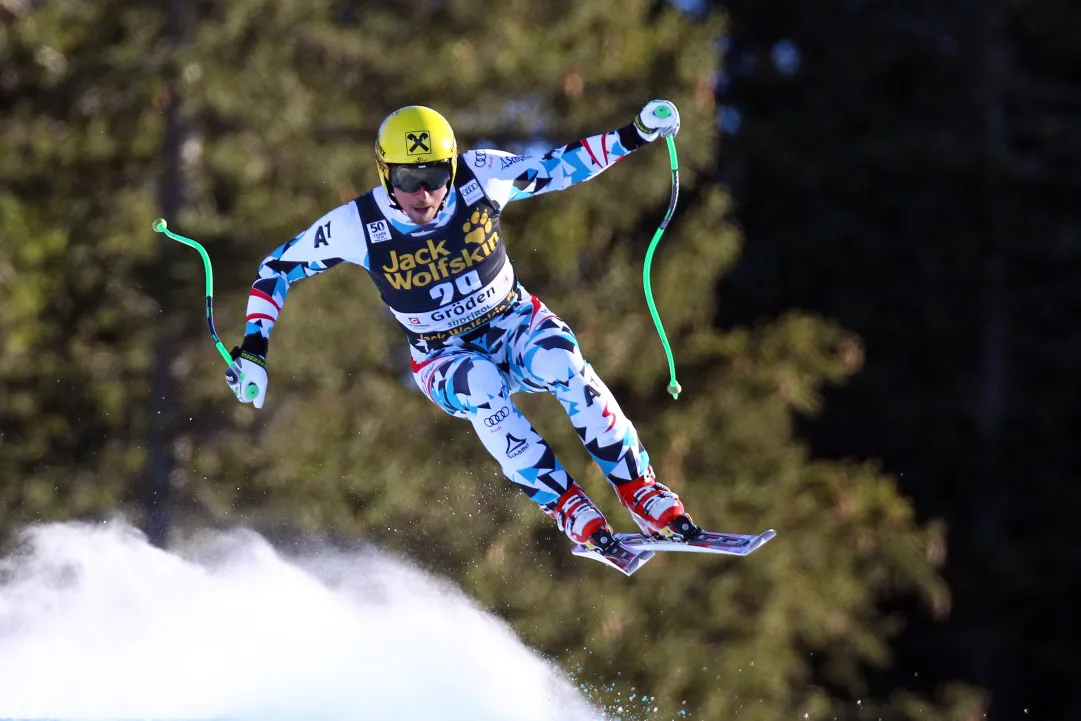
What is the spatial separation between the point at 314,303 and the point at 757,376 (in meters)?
5.29

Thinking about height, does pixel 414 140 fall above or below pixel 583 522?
above

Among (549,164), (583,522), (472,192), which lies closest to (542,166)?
(549,164)

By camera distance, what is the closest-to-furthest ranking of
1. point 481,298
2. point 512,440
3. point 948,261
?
point 512,440, point 481,298, point 948,261

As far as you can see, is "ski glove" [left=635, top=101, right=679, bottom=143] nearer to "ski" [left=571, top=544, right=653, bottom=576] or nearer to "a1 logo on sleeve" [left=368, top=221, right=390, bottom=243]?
"a1 logo on sleeve" [left=368, top=221, right=390, bottom=243]

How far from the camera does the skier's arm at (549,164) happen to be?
7082 mm

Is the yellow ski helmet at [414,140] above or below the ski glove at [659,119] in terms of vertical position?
below

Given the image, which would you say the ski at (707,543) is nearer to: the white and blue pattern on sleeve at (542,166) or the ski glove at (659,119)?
the white and blue pattern on sleeve at (542,166)

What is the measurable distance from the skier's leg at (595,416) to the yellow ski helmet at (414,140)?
3.12ft

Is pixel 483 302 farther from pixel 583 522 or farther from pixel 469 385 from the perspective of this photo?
pixel 583 522

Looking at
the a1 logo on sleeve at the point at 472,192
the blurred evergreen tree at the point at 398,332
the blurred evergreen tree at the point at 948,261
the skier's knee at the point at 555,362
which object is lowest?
the skier's knee at the point at 555,362

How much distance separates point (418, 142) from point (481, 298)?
33.7 inches

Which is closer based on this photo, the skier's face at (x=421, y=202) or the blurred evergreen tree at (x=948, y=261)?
the skier's face at (x=421, y=202)

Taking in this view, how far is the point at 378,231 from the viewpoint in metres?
7.16

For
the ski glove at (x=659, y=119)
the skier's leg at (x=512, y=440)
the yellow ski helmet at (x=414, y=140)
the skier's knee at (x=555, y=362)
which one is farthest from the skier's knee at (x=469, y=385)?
the ski glove at (x=659, y=119)
